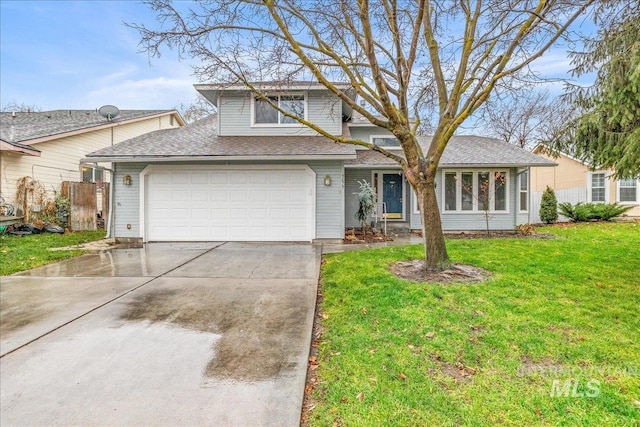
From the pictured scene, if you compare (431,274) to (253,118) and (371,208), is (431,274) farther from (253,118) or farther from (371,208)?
(253,118)

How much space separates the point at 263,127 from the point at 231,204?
2.93m

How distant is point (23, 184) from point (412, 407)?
48.7ft

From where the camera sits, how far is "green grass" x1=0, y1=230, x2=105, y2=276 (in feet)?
22.6

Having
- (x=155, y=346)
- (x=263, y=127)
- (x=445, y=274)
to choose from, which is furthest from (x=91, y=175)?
(x=445, y=274)

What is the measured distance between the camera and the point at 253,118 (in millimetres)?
11211

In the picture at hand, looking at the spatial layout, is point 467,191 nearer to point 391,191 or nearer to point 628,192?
point 391,191

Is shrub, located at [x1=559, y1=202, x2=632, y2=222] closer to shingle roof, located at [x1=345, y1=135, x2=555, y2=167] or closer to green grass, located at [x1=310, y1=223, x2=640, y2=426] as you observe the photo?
shingle roof, located at [x1=345, y1=135, x2=555, y2=167]

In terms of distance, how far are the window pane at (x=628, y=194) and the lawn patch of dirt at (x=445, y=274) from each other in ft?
49.4

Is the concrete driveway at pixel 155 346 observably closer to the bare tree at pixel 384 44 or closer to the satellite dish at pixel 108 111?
the bare tree at pixel 384 44

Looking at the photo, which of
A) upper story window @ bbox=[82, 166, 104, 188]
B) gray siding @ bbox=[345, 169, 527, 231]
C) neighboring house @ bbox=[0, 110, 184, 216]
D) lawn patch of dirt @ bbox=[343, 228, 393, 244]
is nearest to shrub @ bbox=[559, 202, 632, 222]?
gray siding @ bbox=[345, 169, 527, 231]

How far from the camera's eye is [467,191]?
39.8 ft

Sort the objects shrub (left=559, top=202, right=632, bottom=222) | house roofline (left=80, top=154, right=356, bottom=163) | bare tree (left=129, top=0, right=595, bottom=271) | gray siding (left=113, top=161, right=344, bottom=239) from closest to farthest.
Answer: bare tree (left=129, top=0, right=595, bottom=271), house roofline (left=80, top=154, right=356, bottom=163), gray siding (left=113, top=161, right=344, bottom=239), shrub (left=559, top=202, right=632, bottom=222)

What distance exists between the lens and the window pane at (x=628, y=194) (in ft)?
50.9

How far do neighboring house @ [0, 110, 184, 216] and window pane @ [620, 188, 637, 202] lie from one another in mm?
23205
